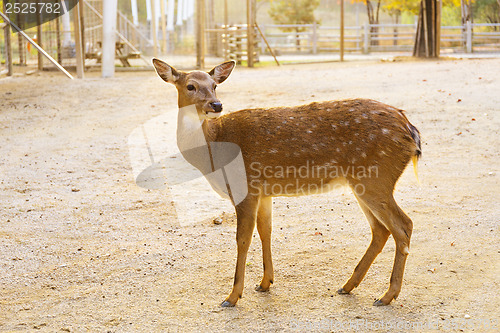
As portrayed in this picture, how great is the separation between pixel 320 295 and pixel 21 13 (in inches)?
634

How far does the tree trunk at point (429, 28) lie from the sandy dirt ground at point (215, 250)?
10355mm

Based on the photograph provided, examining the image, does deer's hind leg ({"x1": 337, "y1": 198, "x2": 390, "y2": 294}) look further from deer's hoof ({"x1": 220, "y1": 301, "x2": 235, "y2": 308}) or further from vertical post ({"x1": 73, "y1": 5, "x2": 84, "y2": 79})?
vertical post ({"x1": 73, "y1": 5, "x2": 84, "y2": 79})

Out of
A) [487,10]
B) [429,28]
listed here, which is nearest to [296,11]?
[487,10]

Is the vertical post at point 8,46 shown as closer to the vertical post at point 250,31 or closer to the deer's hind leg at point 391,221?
the vertical post at point 250,31

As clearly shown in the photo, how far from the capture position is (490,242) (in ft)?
17.2

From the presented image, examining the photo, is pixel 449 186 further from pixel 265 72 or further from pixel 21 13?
pixel 21 13

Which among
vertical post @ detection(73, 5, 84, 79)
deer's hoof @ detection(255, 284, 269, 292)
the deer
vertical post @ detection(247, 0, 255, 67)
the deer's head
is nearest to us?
the deer

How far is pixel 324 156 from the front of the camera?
432 centimetres

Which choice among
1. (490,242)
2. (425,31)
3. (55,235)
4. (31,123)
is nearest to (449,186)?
(490,242)

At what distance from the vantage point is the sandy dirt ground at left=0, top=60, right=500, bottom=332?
4.11 m

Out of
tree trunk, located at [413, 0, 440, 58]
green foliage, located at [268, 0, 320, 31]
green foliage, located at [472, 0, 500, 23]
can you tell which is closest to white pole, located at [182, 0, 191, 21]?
tree trunk, located at [413, 0, 440, 58]

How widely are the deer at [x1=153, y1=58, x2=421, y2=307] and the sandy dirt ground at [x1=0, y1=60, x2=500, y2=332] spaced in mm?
286

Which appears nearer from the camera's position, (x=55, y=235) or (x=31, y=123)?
(x=55, y=235)

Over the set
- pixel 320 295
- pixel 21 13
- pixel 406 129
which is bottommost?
pixel 320 295
